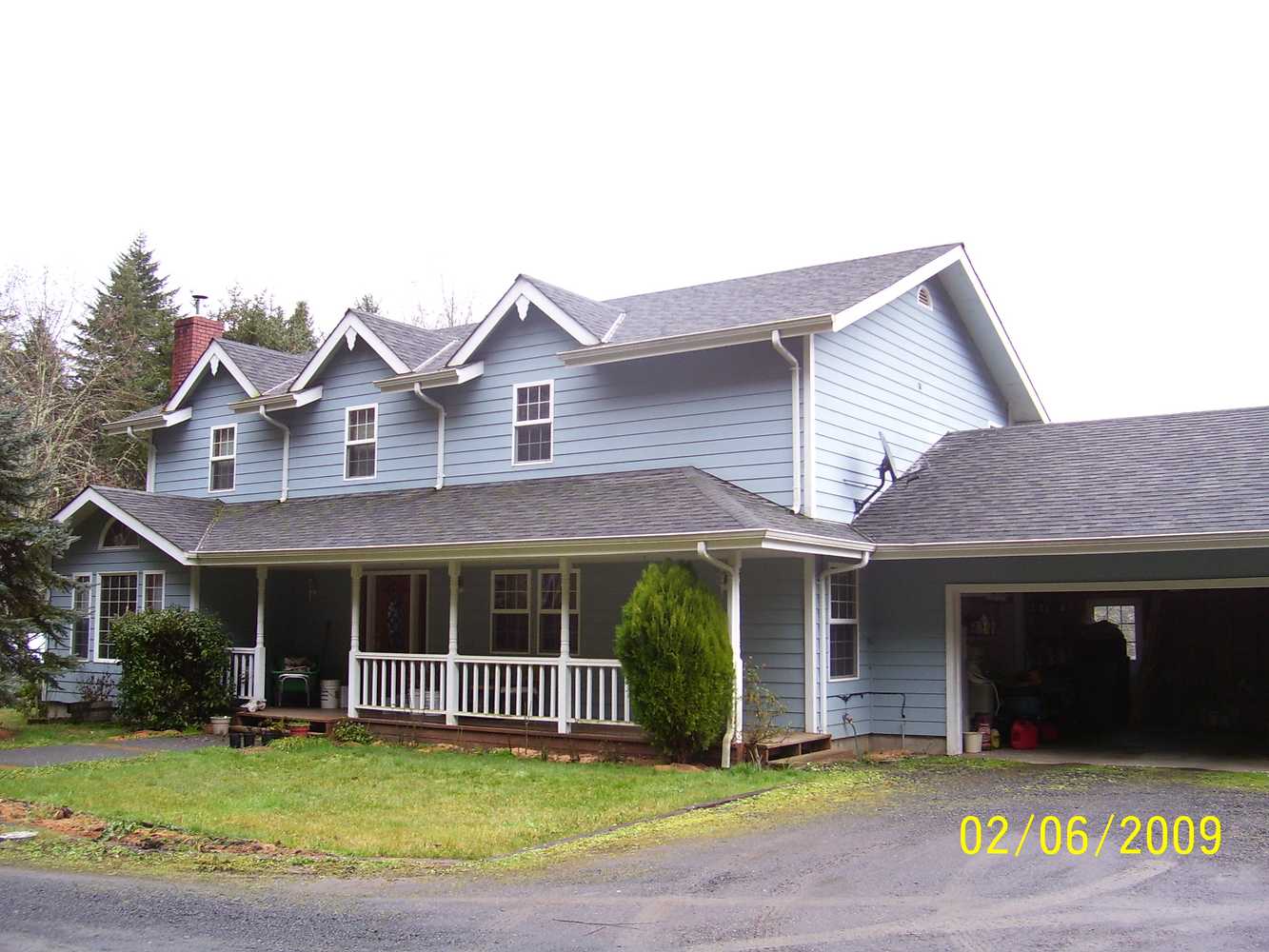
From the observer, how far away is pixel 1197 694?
1988 centimetres

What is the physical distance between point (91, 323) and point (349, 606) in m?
28.5

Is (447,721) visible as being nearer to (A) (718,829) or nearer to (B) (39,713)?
(A) (718,829)

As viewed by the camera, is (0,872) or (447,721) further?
(447,721)

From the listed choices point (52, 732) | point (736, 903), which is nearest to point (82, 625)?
point (52, 732)

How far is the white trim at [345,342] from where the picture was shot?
19.5 m

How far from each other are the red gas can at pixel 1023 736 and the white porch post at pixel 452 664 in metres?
7.47

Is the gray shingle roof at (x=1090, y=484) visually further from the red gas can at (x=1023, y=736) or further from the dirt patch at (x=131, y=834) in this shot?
the dirt patch at (x=131, y=834)

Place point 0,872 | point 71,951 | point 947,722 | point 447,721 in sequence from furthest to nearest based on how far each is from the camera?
1. point 447,721
2. point 947,722
3. point 0,872
4. point 71,951

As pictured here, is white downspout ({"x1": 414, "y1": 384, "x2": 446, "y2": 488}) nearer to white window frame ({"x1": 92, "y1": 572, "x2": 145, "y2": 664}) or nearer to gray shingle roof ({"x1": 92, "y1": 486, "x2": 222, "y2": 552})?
gray shingle roof ({"x1": 92, "y1": 486, "x2": 222, "y2": 552})

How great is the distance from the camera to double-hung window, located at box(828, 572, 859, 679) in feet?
50.2

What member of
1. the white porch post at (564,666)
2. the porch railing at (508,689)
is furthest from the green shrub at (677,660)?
the white porch post at (564,666)

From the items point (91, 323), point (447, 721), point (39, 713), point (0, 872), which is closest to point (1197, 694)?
point (447, 721)

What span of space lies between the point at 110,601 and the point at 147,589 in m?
0.90

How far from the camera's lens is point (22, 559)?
52.1 ft
